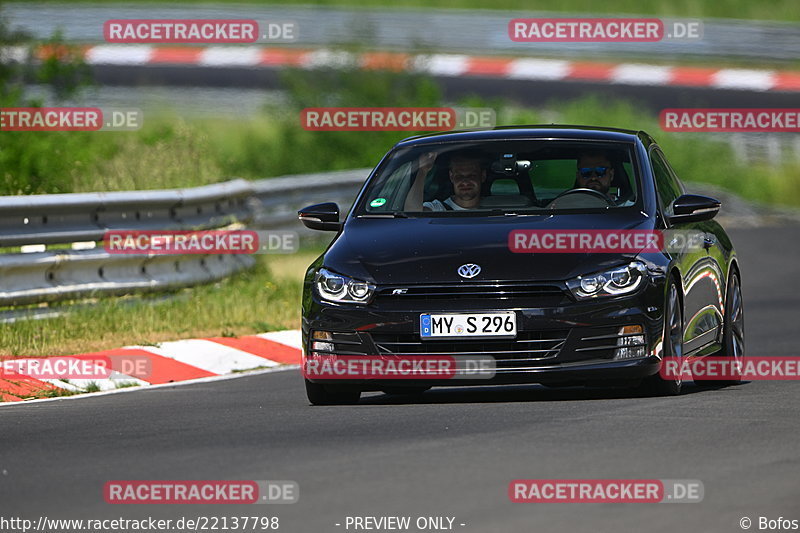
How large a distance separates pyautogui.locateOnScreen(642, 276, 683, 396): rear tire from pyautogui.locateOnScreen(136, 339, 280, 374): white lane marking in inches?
154

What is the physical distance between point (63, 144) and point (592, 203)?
1042 cm

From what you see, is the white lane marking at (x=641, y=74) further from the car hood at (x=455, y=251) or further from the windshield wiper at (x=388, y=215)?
the car hood at (x=455, y=251)

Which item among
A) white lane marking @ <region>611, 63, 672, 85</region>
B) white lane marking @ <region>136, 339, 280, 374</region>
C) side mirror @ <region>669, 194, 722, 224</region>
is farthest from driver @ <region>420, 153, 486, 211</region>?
white lane marking @ <region>611, 63, 672, 85</region>

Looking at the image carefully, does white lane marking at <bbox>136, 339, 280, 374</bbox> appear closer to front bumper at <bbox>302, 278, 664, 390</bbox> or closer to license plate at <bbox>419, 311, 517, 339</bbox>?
front bumper at <bbox>302, 278, 664, 390</bbox>

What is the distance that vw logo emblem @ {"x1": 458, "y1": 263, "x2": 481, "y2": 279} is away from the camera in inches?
391

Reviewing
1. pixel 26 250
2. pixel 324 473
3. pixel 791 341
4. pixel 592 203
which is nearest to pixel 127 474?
pixel 324 473

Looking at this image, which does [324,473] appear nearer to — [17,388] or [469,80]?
[17,388]

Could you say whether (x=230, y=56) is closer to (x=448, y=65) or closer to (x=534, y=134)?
(x=448, y=65)

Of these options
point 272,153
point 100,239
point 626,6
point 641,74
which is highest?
point 626,6

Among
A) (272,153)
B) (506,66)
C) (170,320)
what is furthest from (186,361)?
(506,66)

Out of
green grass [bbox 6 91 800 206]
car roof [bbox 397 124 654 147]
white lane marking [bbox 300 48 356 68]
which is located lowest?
car roof [bbox 397 124 654 147]

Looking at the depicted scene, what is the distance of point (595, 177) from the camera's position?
1123cm

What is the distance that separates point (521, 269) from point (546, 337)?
→ 383 mm

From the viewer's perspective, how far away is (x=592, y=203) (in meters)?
10.9
